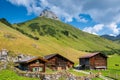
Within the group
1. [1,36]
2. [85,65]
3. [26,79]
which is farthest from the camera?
[1,36]

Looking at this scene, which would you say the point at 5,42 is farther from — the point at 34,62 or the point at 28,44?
the point at 34,62

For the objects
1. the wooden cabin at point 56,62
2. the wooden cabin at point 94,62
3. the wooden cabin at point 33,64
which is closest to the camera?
the wooden cabin at point 33,64

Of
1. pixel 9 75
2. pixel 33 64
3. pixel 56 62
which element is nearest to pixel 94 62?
pixel 56 62

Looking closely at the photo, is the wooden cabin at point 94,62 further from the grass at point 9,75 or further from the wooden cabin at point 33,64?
the grass at point 9,75

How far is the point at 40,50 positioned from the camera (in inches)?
5492

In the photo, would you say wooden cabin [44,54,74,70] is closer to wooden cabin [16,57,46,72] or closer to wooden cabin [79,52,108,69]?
wooden cabin [79,52,108,69]

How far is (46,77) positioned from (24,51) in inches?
2722

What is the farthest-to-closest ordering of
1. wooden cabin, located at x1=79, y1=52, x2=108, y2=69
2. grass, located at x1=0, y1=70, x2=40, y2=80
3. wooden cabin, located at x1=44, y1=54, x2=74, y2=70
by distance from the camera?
wooden cabin, located at x1=79, y1=52, x2=108, y2=69
wooden cabin, located at x1=44, y1=54, x2=74, y2=70
grass, located at x1=0, y1=70, x2=40, y2=80

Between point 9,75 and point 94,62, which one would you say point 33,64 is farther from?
point 94,62

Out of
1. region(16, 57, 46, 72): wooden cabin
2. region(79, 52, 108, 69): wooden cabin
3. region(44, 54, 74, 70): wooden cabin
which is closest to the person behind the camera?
region(16, 57, 46, 72): wooden cabin

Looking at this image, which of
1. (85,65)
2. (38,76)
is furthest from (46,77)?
(85,65)

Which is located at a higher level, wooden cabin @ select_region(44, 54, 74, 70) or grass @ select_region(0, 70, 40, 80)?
wooden cabin @ select_region(44, 54, 74, 70)

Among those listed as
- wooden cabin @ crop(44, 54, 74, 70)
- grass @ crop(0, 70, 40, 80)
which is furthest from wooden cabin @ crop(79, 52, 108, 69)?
grass @ crop(0, 70, 40, 80)

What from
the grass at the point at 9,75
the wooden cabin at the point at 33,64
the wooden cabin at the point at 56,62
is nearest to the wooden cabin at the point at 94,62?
the wooden cabin at the point at 56,62
